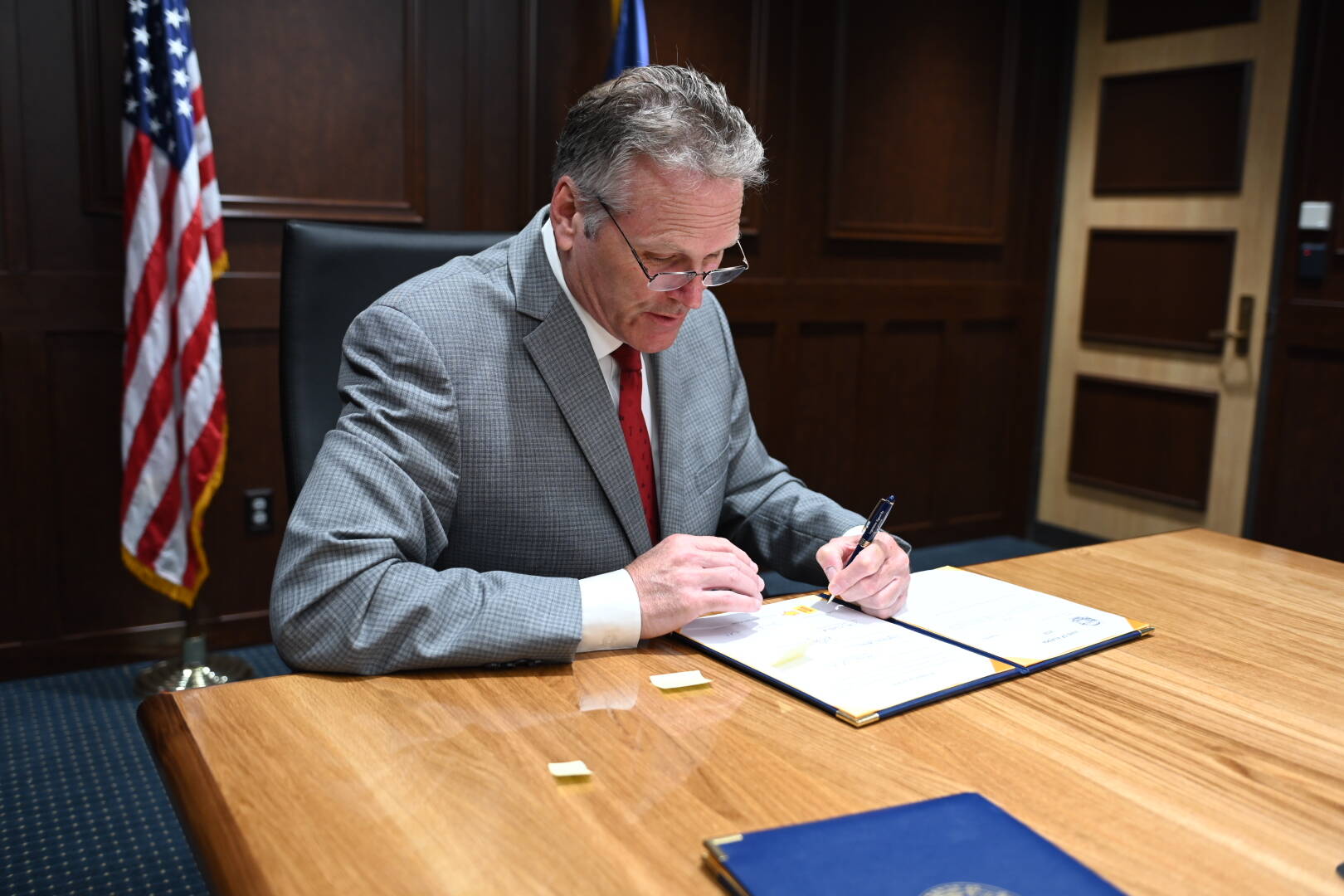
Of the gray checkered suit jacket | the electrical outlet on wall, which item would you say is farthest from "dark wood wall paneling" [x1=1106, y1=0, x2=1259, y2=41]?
the electrical outlet on wall

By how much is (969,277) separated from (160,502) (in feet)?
10.0

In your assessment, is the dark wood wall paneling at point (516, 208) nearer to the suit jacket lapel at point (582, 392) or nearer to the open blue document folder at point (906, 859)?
the suit jacket lapel at point (582, 392)

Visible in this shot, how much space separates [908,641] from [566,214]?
2.22 feet

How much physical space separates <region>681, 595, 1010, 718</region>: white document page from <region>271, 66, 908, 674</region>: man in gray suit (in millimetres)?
36

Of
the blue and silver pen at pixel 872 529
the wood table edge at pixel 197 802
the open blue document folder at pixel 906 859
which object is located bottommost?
the wood table edge at pixel 197 802

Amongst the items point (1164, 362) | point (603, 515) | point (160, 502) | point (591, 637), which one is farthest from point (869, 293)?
point (591, 637)

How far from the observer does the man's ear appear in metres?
1.35

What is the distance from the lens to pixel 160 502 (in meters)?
2.64

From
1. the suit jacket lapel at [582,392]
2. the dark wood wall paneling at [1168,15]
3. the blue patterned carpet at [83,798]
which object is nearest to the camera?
the suit jacket lapel at [582,392]

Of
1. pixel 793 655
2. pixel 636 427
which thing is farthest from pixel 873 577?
pixel 636 427

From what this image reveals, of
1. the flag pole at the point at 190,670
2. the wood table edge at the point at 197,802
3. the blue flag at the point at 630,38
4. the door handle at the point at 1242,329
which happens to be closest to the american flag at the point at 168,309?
the flag pole at the point at 190,670

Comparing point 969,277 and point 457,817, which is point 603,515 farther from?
point 969,277

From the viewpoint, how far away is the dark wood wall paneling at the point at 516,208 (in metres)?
2.68

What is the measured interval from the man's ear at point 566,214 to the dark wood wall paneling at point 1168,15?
3372 millimetres
